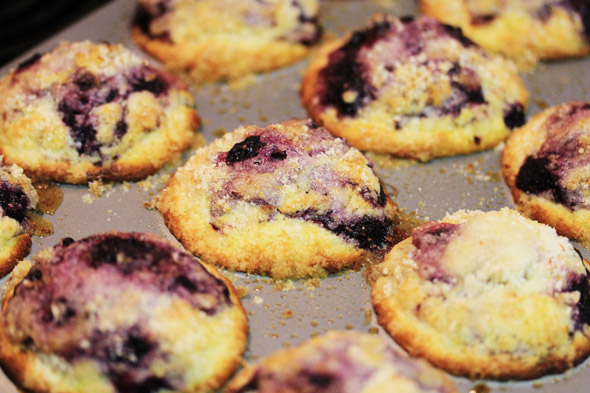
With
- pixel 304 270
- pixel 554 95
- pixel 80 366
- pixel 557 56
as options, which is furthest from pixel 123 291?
pixel 557 56

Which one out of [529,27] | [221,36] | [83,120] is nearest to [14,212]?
[83,120]

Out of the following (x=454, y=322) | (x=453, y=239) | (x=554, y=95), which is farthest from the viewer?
(x=554, y=95)

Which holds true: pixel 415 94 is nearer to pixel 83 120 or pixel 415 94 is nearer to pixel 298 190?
pixel 298 190

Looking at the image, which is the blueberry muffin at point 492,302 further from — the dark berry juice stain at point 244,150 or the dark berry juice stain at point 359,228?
the dark berry juice stain at point 244,150

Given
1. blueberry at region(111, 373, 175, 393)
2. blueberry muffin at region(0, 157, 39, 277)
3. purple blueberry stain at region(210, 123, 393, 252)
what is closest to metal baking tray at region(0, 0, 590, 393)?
blueberry muffin at region(0, 157, 39, 277)

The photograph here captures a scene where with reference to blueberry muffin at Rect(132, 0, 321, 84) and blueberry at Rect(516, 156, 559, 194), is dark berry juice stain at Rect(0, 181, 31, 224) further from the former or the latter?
blueberry at Rect(516, 156, 559, 194)

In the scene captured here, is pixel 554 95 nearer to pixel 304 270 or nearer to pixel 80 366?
pixel 304 270
